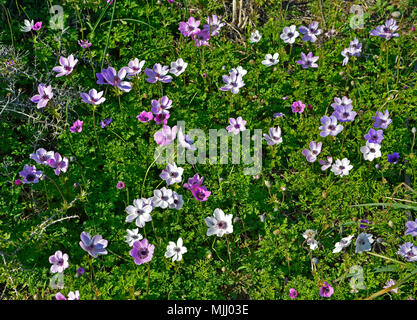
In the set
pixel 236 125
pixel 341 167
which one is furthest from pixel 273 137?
pixel 341 167

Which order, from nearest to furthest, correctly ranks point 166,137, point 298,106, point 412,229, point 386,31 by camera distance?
point 412,229 → point 166,137 → point 298,106 → point 386,31

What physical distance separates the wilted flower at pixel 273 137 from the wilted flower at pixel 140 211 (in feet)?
3.31

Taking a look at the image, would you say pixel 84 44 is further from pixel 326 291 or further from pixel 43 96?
pixel 326 291

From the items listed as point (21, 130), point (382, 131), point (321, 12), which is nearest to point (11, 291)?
point (21, 130)

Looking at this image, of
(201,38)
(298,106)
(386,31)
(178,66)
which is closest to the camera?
(298,106)

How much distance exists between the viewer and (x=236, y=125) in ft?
10.8

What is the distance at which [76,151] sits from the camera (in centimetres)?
318

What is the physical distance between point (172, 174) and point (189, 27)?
1.46 m

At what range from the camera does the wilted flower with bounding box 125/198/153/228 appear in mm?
2721

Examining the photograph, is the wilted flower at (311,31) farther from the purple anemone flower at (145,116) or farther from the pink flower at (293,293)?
the pink flower at (293,293)

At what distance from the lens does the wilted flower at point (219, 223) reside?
275 centimetres

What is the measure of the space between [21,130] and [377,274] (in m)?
2.74

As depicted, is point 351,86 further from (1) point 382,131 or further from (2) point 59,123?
(2) point 59,123

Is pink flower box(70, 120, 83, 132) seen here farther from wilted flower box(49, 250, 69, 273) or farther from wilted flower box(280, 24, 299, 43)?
wilted flower box(280, 24, 299, 43)
